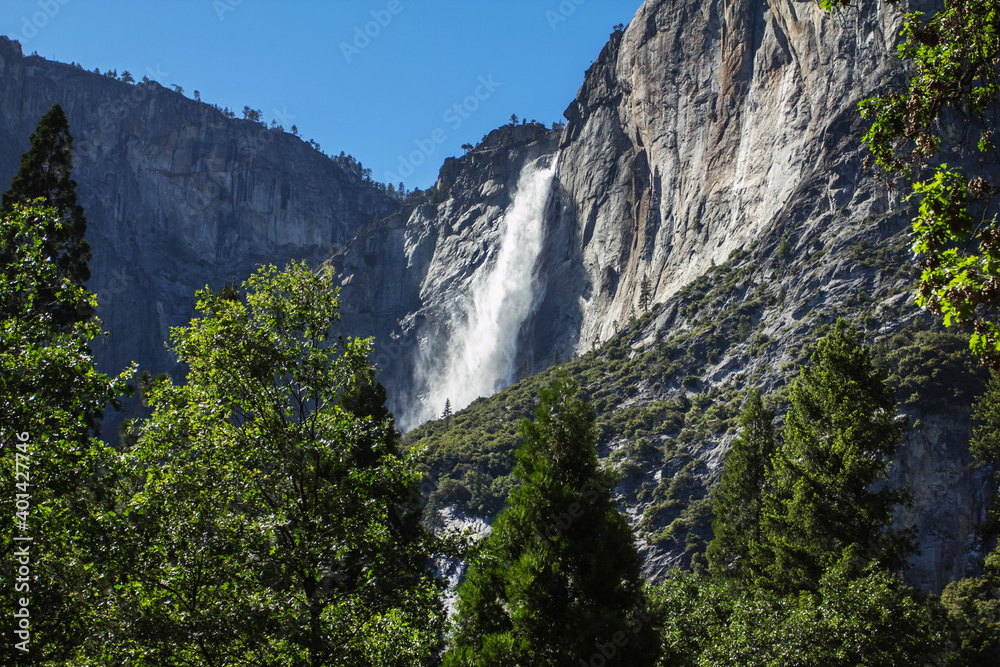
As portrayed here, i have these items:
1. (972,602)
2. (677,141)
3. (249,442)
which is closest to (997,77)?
(249,442)

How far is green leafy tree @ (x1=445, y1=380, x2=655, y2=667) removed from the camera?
10.5m

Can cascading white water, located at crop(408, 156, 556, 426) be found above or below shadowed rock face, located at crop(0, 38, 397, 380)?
below

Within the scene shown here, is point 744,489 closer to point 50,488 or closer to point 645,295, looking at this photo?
point 50,488

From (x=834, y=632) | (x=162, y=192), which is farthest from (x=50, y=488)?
(x=162, y=192)

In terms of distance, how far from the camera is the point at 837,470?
59.7 feet

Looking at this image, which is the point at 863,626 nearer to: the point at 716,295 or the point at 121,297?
the point at 716,295

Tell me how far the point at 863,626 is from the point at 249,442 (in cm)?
1313

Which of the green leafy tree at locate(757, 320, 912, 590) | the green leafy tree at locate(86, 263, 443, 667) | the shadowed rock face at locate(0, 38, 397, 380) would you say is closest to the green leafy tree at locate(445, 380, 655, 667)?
the green leafy tree at locate(86, 263, 443, 667)

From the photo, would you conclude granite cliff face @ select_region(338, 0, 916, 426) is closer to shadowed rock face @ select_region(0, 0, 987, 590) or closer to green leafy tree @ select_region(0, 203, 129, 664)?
shadowed rock face @ select_region(0, 0, 987, 590)

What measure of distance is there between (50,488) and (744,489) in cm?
2471

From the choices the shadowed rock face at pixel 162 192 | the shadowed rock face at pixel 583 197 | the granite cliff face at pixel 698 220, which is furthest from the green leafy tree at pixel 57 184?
the shadowed rock face at pixel 162 192

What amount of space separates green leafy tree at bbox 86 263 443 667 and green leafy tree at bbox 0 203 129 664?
45 cm

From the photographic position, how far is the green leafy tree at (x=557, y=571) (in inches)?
413

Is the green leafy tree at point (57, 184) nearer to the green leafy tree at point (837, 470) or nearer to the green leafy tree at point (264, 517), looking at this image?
the green leafy tree at point (264, 517)
